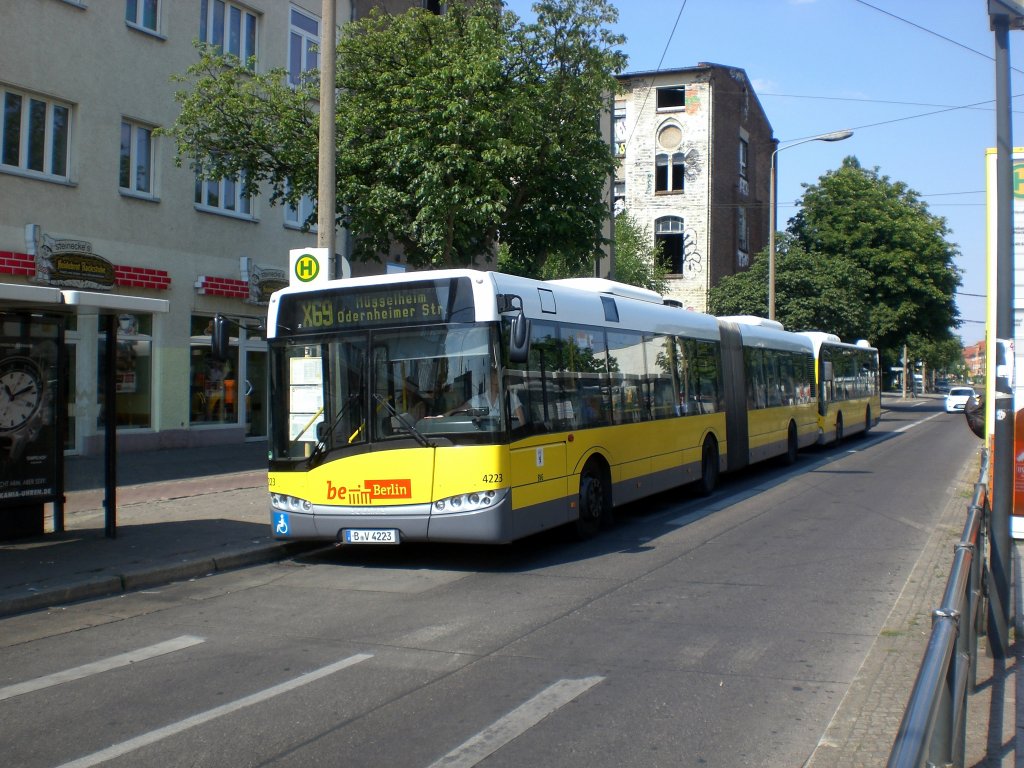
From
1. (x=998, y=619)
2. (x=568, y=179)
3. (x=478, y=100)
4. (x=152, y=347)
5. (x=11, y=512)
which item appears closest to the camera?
(x=998, y=619)

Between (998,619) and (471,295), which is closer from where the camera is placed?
(998,619)

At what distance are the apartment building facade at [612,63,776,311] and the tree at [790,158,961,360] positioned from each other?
17.6 ft

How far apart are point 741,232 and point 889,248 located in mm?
7787

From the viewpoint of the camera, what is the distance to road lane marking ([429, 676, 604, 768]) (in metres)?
4.71

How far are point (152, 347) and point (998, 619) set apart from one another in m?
17.8

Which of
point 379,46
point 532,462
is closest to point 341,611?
point 532,462

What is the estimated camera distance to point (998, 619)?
579 cm

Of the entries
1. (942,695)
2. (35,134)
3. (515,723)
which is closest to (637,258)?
(35,134)

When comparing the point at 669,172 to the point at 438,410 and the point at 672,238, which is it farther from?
the point at 438,410

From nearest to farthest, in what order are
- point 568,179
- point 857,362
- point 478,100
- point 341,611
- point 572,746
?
point 572,746 < point 341,611 < point 478,100 < point 568,179 < point 857,362

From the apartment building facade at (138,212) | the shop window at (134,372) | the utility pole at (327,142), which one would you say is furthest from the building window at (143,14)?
the utility pole at (327,142)

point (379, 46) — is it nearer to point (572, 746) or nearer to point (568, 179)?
point (568, 179)

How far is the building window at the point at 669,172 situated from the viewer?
5009 cm

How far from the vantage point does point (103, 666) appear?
21.0 ft
